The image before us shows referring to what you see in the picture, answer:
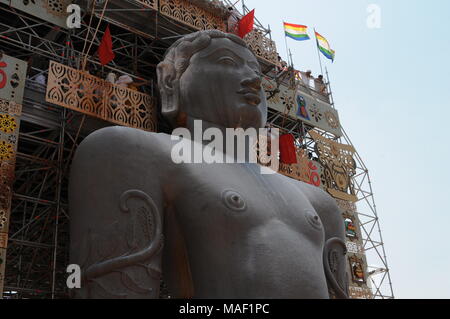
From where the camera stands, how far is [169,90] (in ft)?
16.1

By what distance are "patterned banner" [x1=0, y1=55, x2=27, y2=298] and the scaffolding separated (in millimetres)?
528

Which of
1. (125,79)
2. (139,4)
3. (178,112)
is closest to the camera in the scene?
(178,112)

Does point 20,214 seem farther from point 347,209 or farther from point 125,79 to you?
point 347,209

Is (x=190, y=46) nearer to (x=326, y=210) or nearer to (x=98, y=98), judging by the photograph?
(x=326, y=210)

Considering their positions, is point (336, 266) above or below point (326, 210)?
below

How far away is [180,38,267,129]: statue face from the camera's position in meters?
4.69

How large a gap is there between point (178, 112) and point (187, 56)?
0.53m

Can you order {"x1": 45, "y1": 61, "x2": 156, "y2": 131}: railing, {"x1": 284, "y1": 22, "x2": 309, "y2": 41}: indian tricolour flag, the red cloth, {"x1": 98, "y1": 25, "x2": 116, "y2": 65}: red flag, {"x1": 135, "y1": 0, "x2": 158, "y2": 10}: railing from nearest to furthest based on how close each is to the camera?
{"x1": 45, "y1": 61, "x2": 156, "y2": 131}: railing, {"x1": 98, "y1": 25, "x2": 116, "y2": 65}: red flag, {"x1": 135, "y1": 0, "x2": 158, "y2": 10}: railing, the red cloth, {"x1": 284, "y1": 22, "x2": 309, "y2": 41}: indian tricolour flag

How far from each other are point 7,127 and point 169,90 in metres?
2.16

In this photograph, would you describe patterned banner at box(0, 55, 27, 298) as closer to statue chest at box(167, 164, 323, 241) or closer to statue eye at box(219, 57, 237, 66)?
statue chest at box(167, 164, 323, 241)

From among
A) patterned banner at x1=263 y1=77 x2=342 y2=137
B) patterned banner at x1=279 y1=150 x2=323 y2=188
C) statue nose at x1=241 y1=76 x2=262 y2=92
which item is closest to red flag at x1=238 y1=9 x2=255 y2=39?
patterned banner at x1=263 y1=77 x2=342 y2=137

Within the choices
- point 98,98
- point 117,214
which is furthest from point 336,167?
point 117,214

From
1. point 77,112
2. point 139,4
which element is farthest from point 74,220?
point 139,4
